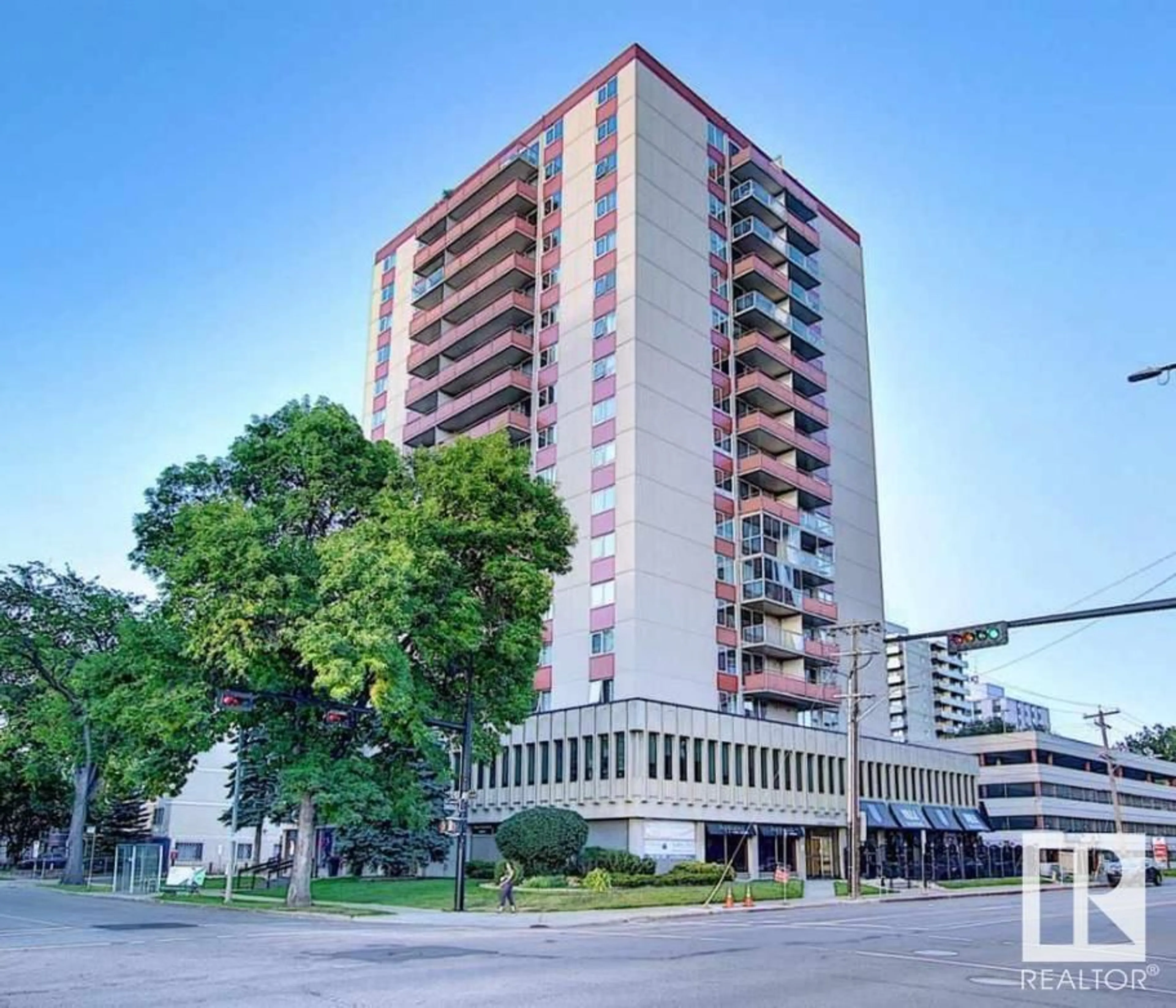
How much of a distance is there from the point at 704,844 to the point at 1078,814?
66.9m

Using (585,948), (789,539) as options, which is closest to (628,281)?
(789,539)

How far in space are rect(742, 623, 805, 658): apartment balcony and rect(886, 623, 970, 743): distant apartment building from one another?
69.3 meters

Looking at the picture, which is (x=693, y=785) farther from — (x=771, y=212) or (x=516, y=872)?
(x=771, y=212)

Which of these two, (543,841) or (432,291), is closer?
(543,841)

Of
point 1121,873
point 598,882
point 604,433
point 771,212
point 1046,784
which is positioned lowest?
point 1121,873

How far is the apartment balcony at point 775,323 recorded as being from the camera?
63.5 metres

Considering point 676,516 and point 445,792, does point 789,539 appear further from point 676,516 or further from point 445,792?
point 445,792

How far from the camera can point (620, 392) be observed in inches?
2191

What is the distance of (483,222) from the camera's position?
69375mm

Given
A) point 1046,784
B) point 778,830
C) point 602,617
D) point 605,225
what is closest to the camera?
point 778,830

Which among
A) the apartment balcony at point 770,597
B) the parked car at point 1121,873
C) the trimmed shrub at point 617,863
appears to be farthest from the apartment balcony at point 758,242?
the parked car at point 1121,873

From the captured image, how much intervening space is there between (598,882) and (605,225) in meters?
36.9

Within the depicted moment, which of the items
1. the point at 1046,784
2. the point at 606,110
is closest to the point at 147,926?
the point at 606,110

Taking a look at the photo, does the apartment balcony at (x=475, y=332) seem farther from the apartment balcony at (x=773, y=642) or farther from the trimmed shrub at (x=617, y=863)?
the trimmed shrub at (x=617, y=863)
